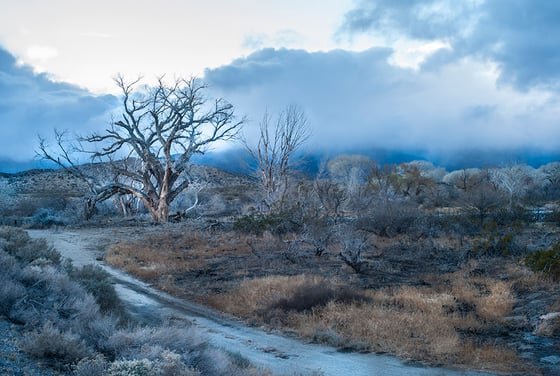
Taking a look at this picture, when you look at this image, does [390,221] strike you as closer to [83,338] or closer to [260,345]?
[260,345]

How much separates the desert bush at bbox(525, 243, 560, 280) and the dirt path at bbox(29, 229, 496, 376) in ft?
26.1

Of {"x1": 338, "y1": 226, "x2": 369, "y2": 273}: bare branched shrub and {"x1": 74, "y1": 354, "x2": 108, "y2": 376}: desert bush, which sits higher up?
{"x1": 74, "y1": 354, "x2": 108, "y2": 376}: desert bush

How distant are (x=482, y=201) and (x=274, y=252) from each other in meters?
15.2

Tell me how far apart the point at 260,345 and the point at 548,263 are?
9860 mm

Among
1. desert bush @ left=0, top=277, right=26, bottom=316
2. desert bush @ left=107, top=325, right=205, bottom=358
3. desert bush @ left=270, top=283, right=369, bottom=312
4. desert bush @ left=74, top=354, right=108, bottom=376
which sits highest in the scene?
desert bush @ left=0, top=277, right=26, bottom=316

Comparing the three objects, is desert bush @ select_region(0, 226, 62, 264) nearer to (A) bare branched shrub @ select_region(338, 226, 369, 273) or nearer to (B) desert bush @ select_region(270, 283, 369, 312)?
(B) desert bush @ select_region(270, 283, 369, 312)

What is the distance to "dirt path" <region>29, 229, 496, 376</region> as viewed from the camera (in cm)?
886

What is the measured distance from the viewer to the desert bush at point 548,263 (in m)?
14.9

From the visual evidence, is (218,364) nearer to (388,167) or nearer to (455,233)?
(455,233)

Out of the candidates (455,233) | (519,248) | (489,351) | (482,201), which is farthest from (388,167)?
(489,351)

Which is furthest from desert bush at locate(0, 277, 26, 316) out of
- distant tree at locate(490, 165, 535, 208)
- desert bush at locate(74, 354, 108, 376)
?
distant tree at locate(490, 165, 535, 208)

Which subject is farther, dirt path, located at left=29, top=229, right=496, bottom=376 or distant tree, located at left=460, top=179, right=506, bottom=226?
distant tree, located at left=460, top=179, right=506, bottom=226

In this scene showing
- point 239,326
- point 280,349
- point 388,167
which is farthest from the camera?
point 388,167

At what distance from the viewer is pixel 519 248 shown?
19938mm
